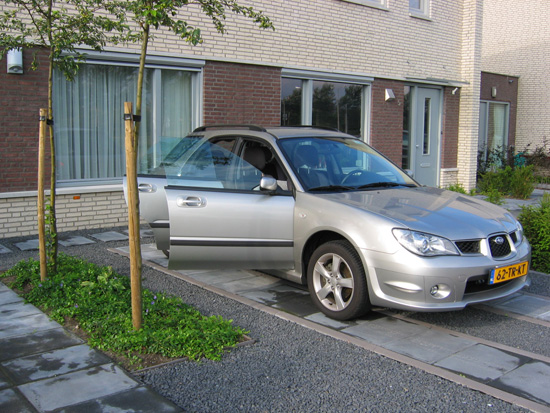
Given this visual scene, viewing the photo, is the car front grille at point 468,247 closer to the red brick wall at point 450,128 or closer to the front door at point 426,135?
the front door at point 426,135

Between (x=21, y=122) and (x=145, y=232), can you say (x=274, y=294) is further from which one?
(x=21, y=122)

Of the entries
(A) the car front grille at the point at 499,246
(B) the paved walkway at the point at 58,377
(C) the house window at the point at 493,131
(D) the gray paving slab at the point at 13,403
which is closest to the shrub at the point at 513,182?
(C) the house window at the point at 493,131

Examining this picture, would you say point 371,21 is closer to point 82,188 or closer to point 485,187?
point 485,187

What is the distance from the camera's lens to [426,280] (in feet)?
15.0

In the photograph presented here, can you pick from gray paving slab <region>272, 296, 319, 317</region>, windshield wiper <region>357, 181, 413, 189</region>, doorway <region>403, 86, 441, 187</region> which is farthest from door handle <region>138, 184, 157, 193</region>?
doorway <region>403, 86, 441, 187</region>

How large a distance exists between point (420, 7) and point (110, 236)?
32.8 feet

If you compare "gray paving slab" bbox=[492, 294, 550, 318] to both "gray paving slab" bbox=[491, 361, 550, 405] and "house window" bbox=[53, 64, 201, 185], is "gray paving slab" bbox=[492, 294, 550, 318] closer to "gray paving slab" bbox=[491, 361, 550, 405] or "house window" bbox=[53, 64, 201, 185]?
"gray paving slab" bbox=[491, 361, 550, 405]

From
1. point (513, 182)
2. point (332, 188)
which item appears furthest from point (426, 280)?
point (513, 182)

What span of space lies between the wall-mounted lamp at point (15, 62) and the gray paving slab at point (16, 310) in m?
4.15

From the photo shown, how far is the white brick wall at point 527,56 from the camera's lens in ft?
65.4

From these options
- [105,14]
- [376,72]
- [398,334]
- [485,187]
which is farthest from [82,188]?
[485,187]

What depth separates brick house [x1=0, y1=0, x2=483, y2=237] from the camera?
8711mm

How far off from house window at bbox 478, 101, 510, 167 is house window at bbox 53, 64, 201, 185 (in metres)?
11.3

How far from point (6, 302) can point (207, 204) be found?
2.08m
